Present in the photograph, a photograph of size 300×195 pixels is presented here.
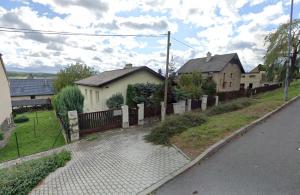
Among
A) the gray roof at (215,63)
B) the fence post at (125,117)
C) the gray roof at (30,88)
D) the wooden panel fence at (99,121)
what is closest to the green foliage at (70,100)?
the wooden panel fence at (99,121)

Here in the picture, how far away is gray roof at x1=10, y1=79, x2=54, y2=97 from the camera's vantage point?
38219 mm

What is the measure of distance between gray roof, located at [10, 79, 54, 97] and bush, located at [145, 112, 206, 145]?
39110 mm

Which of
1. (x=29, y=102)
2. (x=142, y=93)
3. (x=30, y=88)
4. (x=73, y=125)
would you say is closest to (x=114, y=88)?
(x=142, y=93)

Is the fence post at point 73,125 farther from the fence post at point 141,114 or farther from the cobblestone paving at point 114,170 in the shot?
the fence post at point 141,114

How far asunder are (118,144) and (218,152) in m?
4.61

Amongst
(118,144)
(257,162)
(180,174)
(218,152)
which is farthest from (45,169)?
(257,162)

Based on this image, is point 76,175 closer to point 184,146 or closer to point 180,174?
point 180,174

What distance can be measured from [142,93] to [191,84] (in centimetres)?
571

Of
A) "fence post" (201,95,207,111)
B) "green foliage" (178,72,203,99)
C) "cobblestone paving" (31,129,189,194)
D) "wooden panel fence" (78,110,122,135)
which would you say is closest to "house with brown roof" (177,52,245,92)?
"green foliage" (178,72,203,99)

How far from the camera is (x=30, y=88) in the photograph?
4031cm

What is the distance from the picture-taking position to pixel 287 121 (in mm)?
9711

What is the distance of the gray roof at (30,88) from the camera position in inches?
1505

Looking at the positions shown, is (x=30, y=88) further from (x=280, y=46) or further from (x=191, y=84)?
(x=280, y=46)

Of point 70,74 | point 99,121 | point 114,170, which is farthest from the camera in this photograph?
point 70,74
